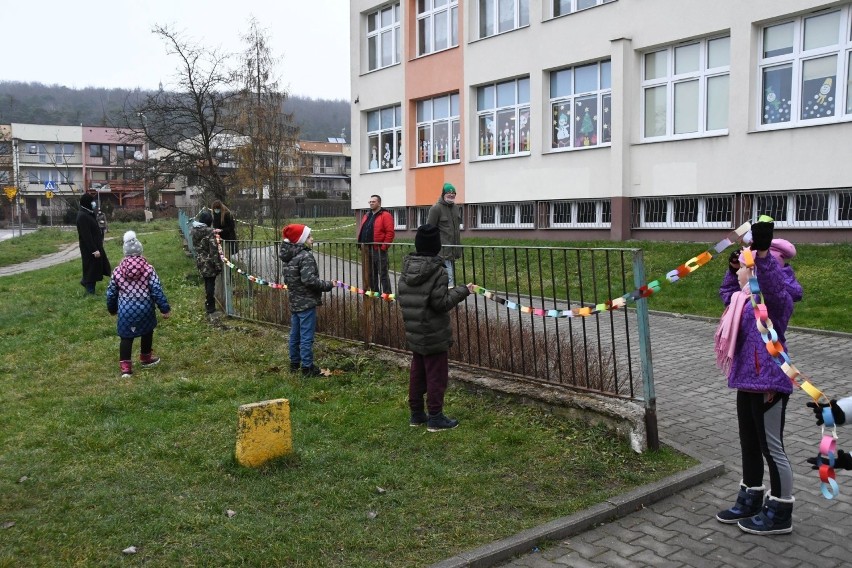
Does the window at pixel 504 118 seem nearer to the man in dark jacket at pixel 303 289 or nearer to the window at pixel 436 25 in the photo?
the window at pixel 436 25

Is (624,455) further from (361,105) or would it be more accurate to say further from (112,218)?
(112,218)

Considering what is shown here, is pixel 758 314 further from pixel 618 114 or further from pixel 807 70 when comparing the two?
pixel 618 114

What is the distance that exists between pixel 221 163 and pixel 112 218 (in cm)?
4236

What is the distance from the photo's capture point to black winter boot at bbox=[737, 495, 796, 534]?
14.2 ft

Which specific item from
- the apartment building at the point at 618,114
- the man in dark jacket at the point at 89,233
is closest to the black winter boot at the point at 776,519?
the man in dark jacket at the point at 89,233

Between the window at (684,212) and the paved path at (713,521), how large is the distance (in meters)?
11.0

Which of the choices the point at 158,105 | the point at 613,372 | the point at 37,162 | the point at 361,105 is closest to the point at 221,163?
the point at 158,105

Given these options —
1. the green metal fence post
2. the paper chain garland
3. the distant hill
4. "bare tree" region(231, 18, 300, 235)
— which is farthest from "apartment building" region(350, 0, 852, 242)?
the distant hill

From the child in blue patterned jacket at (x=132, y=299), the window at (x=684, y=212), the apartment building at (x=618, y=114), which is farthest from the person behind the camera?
the window at (x=684, y=212)

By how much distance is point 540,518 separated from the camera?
14.9ft

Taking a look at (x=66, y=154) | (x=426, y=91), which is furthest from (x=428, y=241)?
(x=66, y=154)

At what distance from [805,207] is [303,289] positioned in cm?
1263

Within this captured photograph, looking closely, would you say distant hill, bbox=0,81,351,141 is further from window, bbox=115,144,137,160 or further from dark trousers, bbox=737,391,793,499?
dark trousers, bbox=737,391,793,499

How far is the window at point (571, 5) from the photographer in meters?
20.3
